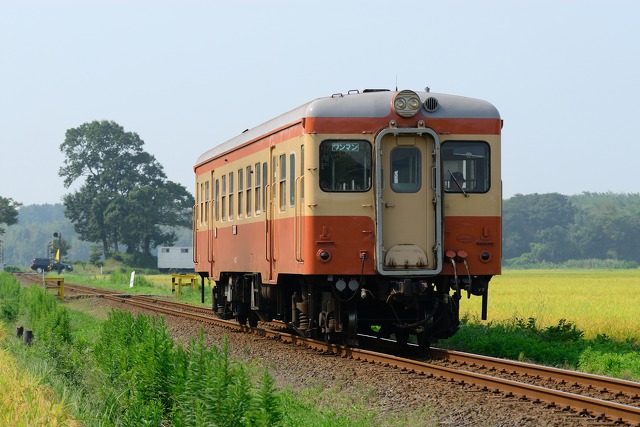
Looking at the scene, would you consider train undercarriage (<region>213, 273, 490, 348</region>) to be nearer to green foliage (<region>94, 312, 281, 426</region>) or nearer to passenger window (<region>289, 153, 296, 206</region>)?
passenger window (<region>289, 153, 296, 206</region>)

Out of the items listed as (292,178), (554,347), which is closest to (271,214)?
(292,178)

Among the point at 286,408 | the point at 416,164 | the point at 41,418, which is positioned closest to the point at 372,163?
the point at 416,164

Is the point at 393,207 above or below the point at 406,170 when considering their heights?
below

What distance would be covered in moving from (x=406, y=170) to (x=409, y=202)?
47 cm

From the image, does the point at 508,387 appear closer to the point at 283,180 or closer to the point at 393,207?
the point at 393,207

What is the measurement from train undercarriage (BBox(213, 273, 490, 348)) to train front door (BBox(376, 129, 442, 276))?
0.33 m

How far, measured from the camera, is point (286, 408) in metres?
11.1

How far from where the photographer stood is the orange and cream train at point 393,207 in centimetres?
1538

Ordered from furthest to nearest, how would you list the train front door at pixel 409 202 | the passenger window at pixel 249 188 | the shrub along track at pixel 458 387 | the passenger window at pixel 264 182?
the passenger window at pixel 249 188
the passenger window at pixel 264 182
the train front door at pixel 409 202
the shrub along track at pixel 458 387

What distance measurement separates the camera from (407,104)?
15.5 m

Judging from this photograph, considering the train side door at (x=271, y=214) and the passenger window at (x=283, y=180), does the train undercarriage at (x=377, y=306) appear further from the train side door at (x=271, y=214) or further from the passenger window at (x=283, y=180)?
the passenger window at (x=283, y=180)

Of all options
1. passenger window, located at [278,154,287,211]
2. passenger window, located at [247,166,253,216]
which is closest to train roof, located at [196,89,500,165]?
passenger window, located at [278,154,287,211]

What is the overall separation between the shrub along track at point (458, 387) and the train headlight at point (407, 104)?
3.42 metres

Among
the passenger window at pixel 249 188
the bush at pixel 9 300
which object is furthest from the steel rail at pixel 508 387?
the bush at pixel 9 300
